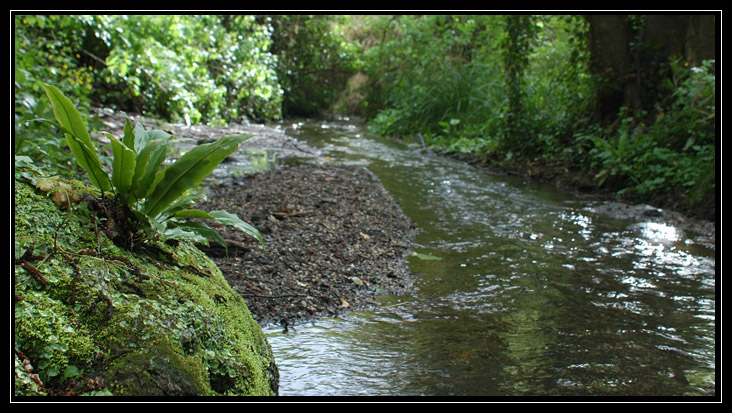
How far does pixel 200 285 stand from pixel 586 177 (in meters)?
6.38

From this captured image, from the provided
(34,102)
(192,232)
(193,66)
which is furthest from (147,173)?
(193,66)

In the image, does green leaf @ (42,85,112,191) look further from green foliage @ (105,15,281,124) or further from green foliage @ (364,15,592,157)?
green foliage @ (364,15,592,157)

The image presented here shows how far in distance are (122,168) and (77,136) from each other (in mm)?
249

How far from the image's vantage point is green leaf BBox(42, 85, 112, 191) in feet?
7.22

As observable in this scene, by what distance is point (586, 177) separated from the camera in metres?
7.55

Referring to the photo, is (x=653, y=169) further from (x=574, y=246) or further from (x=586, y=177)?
(x=574, y=246)

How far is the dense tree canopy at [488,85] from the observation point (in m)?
6.32

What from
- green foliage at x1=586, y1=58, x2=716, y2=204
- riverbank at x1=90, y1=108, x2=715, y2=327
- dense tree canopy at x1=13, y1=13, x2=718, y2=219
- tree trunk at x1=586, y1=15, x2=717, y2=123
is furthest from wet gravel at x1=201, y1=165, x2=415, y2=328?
tree trunk at x1=586, y1=15, x2=717, y2=123

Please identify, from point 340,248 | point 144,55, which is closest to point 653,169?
point 340,248

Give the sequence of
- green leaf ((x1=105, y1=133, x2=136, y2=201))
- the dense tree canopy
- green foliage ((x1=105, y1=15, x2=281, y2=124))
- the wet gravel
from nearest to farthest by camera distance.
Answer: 1. green leaf ((x1=105, y1=133, x2=136, y2=201))
2. the wet gravel
3. the dense tree canopy
4. green foliage ((x1=105, y1=15, x2=281, y2=124))

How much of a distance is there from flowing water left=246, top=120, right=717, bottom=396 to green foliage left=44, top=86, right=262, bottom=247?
83cm

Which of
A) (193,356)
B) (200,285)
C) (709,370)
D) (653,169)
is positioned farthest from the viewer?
(653,169)

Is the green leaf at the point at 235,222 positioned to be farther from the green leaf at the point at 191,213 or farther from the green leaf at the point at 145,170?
the green leaf at the point at 145,170

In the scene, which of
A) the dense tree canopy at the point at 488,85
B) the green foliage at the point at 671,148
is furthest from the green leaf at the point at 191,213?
the green foliage at the point at 671,148
